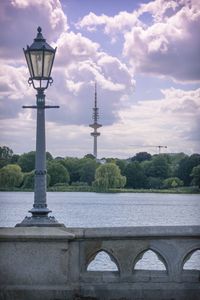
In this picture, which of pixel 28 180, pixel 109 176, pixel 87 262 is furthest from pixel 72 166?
pixel 87 262

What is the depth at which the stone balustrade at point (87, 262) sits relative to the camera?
9094mm

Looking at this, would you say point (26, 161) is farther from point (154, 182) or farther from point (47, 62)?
point (47, 62)

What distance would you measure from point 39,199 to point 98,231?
229 cm

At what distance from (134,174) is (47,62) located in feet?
392

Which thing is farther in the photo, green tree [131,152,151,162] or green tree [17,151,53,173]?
green tree [131,152,151,162]

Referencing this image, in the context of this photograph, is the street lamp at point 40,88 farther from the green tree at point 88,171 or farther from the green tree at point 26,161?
the green tree at point 88,171

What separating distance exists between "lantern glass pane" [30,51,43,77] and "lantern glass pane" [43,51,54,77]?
64mm

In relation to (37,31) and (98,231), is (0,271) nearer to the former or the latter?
(98,231)

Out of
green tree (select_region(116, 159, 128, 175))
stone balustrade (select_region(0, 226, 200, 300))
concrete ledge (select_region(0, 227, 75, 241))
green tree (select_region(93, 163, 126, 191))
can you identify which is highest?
green tree (select_region(116, 159, 128, 175))

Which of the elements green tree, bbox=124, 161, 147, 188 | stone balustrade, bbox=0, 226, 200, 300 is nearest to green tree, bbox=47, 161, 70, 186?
green tree, bbox=124, 161, 147, 188

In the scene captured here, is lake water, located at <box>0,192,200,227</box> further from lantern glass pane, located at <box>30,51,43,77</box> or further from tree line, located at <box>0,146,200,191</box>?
lantern glass pane, located at <box>30,51,43,77</box>

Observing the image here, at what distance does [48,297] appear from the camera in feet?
29.7

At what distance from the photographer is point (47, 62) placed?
1176 cm

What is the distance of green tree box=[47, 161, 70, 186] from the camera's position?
368 ft
